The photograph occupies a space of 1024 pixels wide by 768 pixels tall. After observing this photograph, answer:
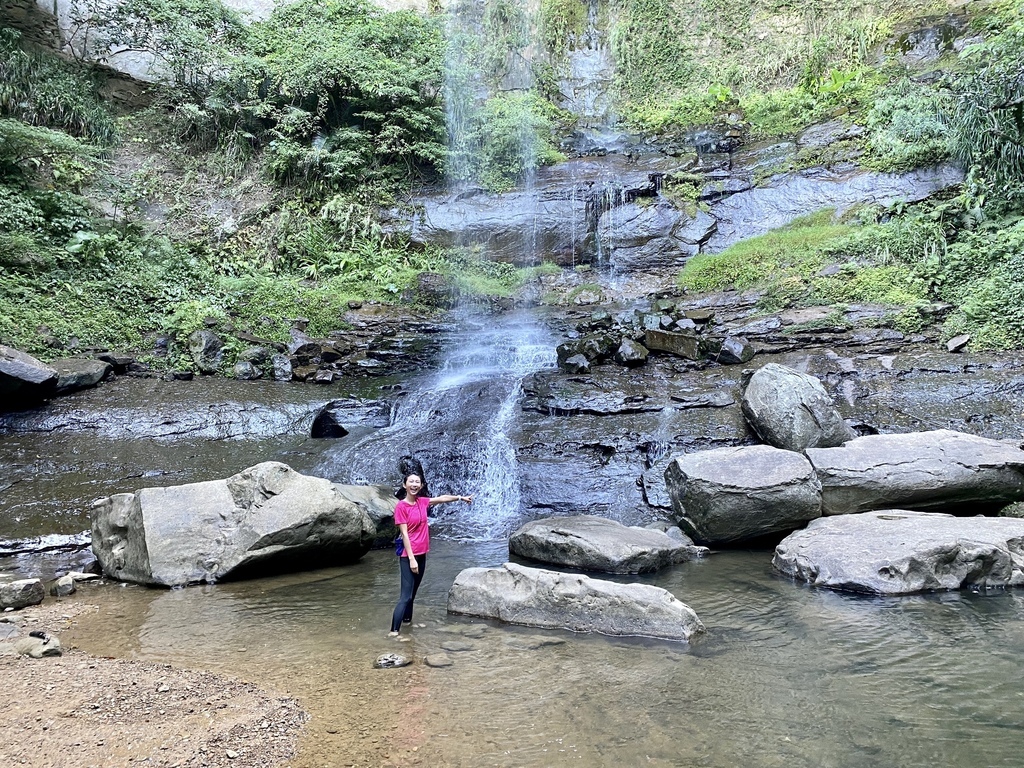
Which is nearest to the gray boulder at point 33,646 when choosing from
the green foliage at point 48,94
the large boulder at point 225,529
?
the large boulder at point 225,529

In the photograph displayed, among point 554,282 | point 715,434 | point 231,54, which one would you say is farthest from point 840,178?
point 231,54

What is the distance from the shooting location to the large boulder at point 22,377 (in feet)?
31.1

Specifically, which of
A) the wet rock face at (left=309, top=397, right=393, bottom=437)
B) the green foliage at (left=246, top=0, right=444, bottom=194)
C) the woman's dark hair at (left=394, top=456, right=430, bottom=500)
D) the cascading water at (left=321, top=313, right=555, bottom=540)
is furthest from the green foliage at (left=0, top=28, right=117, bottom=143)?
the woman's dark hair at (left=394, top=456, right=430, bottom=500)

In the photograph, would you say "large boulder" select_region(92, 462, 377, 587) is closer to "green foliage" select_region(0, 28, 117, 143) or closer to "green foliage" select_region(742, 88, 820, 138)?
"green foliage" select_region(0, 28, 117, 143)

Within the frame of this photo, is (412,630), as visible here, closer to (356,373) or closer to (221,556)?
(221,556)

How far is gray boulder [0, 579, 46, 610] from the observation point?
5707 millimetres

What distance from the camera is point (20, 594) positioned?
5.76m

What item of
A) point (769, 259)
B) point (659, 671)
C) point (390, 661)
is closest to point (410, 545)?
point (390, 661)

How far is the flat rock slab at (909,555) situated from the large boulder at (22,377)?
10.7 m

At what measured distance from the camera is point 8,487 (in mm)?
8453

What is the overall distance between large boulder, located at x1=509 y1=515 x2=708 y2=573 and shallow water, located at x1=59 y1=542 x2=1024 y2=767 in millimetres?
469

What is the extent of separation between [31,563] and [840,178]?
18.7m

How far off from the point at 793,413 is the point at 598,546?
12.4ft

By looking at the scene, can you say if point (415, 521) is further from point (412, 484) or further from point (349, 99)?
point (349, 99)
